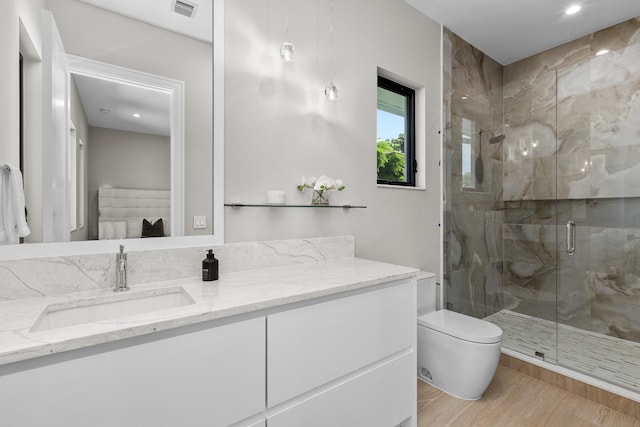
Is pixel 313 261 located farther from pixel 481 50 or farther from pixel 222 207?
pixel 481 50

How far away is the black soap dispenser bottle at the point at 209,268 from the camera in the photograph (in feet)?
4.15

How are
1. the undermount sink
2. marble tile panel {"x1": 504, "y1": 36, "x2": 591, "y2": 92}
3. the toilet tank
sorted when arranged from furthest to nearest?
marble tile panel {"x1": 504, "y1": 36, "x2": 591, "y2": 92} < the toilet tank < the undermount sink

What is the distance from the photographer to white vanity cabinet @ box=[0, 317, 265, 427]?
0.69 m

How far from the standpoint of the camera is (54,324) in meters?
0.96

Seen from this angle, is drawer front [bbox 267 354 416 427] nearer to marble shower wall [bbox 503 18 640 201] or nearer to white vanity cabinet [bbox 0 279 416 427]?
white vanity cabinet [bbox 0 279 416 427]

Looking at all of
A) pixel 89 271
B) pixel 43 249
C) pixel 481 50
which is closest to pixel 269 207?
pixel 89 271

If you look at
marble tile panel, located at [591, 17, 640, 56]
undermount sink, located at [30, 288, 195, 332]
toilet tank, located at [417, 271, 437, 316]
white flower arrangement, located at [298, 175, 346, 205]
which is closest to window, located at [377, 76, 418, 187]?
white flower arrangement, located at [298, 175, 346, 205]

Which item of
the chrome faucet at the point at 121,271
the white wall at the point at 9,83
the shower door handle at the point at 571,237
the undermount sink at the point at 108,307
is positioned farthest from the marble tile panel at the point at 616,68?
the white wall at the point at 9,83

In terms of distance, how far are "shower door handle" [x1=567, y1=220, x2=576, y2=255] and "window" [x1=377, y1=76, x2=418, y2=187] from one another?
125cm

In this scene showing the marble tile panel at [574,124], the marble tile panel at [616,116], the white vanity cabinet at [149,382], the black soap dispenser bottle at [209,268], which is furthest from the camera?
the marble tile panel at [574,124]

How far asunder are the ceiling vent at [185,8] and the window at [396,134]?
1.29 m

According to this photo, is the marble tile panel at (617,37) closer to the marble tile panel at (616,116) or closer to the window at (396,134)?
the marble tile panel at (616,116)

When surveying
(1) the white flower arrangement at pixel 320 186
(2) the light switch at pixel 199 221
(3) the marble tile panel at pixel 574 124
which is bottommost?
(2) the light switch at pixel 199 221

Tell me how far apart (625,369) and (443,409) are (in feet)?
3.94
